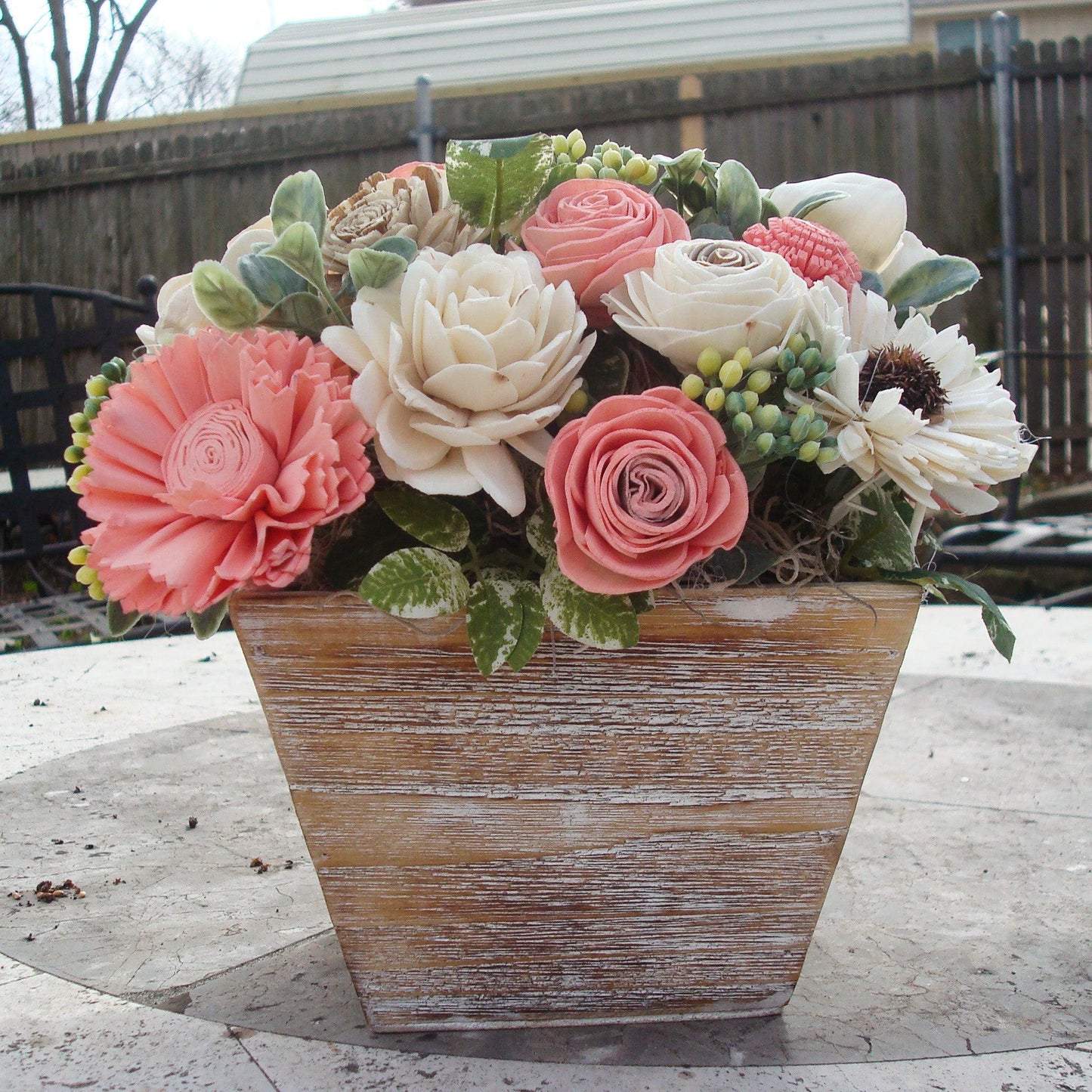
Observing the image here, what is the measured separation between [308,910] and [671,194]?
0.71 m

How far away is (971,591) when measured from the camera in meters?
0.76

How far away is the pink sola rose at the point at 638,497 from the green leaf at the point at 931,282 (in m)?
0.28

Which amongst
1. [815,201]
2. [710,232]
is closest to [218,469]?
[710,232]

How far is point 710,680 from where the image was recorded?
0.71 meters

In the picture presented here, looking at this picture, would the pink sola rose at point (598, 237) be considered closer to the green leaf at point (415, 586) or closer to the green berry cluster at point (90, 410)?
the green leaf at point (415, 586)

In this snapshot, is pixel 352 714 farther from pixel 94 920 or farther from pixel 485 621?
pixel 94 920

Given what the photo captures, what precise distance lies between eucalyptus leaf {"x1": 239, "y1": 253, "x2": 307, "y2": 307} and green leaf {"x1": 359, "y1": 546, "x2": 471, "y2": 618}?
0.19 meters

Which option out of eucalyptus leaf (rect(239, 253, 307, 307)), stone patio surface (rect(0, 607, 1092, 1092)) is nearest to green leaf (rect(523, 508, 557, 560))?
eucalyptus leaf (rect(239, 253, 307, 307))

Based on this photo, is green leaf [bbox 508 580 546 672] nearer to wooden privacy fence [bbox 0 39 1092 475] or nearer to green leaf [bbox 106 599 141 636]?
green leaf [bbox 106 599 141 636]

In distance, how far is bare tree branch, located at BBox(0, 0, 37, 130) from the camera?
8750 mm

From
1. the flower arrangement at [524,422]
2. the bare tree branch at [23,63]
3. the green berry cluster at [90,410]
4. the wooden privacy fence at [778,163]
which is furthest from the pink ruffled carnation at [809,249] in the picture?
the bare tree branch at [23,63]

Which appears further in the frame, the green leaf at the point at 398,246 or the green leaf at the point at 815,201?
the green leaf at the point at 815,201

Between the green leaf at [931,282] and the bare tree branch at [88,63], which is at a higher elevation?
the bare tree branch at [88,63]

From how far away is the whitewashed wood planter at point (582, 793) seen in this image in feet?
2.31
